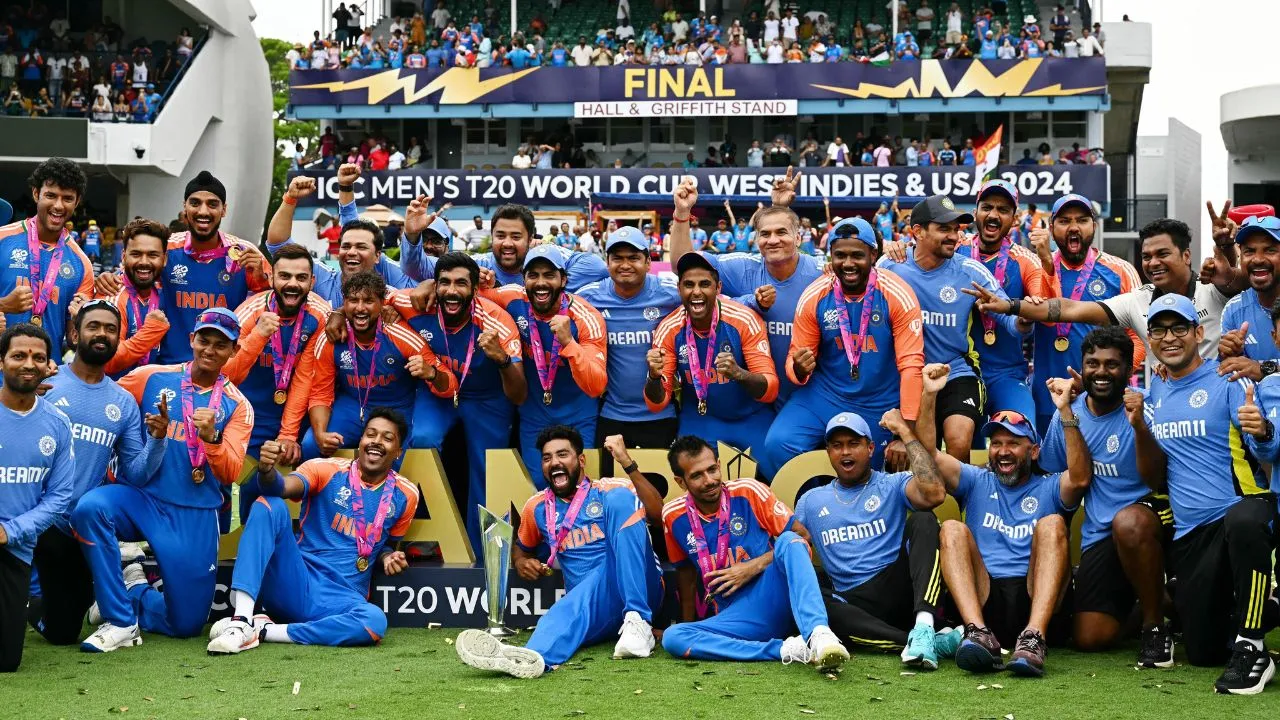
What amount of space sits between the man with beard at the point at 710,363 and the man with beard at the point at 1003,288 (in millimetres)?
1494

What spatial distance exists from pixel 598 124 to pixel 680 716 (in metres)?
33.6

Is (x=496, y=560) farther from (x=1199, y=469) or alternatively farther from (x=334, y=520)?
(x=1199, y=469)

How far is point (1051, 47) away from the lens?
36156mm

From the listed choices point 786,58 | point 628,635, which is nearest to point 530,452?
point 628,635

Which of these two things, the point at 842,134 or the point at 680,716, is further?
the point at 842,134

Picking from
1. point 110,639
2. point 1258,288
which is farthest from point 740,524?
point 110,639

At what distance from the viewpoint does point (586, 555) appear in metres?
8.22

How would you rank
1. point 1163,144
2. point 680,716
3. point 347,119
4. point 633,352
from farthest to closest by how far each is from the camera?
1. point 1163,144
2. point 347,119
3. point 633,352
4. point 680,716

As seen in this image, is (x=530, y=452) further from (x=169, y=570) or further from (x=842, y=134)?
(x=842, y=134)

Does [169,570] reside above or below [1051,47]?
below

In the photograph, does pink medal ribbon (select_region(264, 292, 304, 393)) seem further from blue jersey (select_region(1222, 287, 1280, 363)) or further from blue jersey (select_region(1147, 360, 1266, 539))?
blue jersey (select_region(1222, 287, 1280, 363))

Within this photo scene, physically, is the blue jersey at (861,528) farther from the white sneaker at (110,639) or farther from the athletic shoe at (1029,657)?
the white sneaker at (110,639)

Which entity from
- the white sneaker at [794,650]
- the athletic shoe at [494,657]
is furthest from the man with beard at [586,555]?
the white sneaker at [794,650]

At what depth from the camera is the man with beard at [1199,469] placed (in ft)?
23.3
